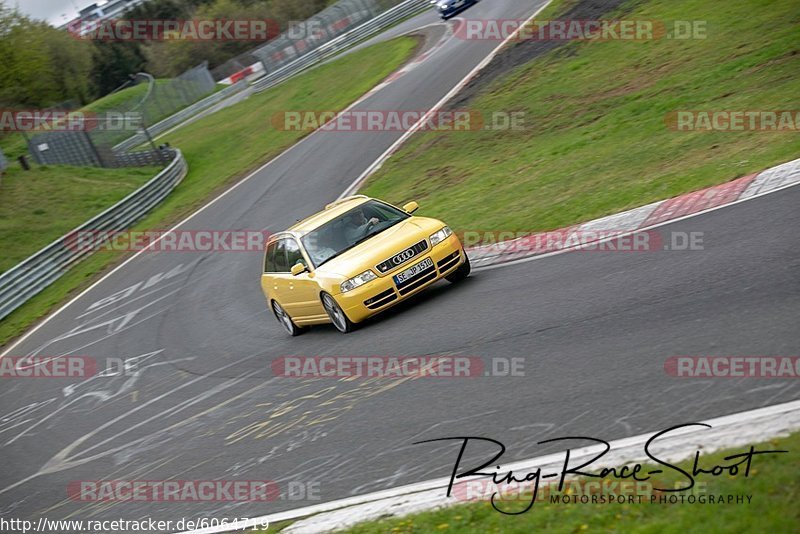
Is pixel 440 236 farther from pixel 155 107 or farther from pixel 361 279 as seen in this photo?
pixel 155 107

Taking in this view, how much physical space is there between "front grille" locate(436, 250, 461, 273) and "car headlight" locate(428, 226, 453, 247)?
24cm

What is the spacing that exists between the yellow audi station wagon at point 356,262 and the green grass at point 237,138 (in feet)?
41.9

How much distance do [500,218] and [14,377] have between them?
34.4 ft

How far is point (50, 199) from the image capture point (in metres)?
38.1

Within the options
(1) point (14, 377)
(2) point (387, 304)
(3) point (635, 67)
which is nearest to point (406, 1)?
(3) point (635, 67)

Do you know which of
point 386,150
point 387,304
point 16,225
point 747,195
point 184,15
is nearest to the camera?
point 747,195

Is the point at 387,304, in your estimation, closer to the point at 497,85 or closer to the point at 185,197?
the point at 497,85

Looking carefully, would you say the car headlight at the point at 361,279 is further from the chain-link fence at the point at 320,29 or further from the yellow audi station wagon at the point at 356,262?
the chain-link fence at the point at 320,29

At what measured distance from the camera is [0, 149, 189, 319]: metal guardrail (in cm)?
2739

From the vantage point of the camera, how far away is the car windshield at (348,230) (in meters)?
13.2

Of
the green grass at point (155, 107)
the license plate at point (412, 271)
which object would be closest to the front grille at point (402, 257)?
the license plate at point (412, 271)

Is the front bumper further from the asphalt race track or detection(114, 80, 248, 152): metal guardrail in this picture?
detection(114, 80, 248, 152): metal guardrail

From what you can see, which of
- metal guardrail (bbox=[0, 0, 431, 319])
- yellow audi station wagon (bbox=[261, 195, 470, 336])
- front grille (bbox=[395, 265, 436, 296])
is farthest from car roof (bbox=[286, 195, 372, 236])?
metal guardrail (bbox=[0, 0, 431, 319])

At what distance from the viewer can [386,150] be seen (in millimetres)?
27734
